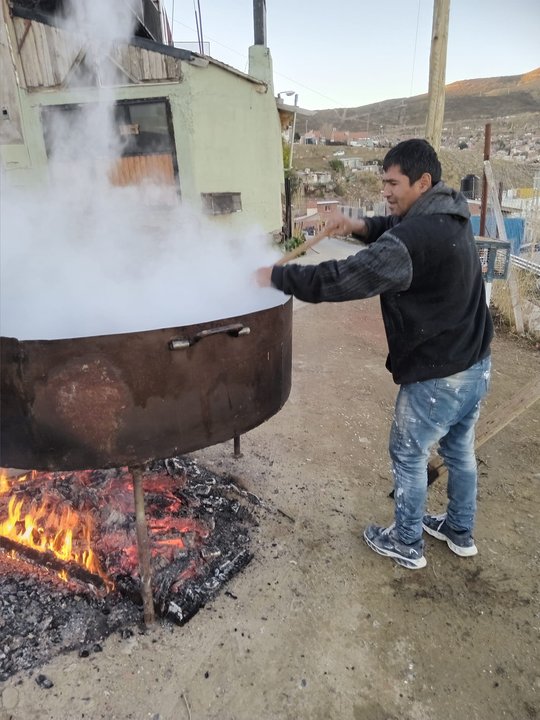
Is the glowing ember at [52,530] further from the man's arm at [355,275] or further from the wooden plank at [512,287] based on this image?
the wooden plank at [512,287]

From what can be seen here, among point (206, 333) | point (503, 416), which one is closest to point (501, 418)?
point (503, 416)

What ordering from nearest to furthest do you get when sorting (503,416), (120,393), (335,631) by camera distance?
(120,393) → (335,631) → (503,416)

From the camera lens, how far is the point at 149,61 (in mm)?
8844

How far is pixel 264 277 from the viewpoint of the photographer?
191 centimetres

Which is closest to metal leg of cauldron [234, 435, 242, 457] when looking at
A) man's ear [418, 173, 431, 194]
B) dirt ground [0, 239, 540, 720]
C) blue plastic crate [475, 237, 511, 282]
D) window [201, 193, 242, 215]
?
dirt ground [0, 239, 540, 720]

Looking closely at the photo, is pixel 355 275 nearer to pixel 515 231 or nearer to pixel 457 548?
pixel 457 548

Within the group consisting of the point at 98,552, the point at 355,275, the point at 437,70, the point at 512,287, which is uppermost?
the point at 437,70

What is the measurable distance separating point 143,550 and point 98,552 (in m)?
0.53

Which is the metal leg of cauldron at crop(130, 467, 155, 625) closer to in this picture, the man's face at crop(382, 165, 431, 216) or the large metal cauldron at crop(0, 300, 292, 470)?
the large metal cauldron at crop(0, 300, 292, 470)

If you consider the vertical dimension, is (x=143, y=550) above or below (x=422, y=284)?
below

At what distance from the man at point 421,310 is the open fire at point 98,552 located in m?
0.93

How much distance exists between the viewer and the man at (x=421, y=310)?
180 centimetres

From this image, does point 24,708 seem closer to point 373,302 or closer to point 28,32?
point 373,302

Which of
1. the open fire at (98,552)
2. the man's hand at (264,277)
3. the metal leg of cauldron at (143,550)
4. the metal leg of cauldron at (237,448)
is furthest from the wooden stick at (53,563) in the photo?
the man's hand at (264,277)
